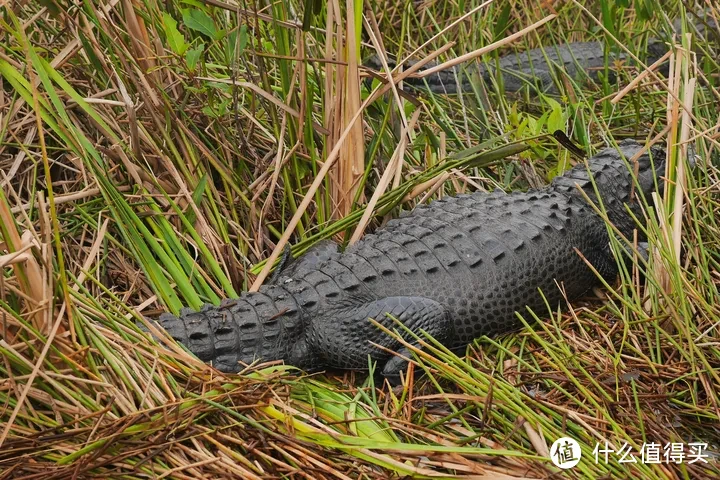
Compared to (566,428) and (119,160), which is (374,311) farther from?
(119,160)

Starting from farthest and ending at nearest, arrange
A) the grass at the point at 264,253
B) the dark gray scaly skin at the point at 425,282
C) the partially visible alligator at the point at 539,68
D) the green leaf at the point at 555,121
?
the partially visible alligator at the point at 539,68 < the green leaf at the point at 555,121 < the dark gray scaly skin at the point at 425,282 < the grass at the point at 264,253

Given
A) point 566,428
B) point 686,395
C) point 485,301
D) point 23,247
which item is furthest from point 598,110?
point 23,247

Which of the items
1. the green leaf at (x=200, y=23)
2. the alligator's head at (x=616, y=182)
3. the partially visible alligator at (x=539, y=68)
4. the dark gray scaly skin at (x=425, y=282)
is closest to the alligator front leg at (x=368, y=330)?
the dark gray scaly skin at (x=425, y=282)

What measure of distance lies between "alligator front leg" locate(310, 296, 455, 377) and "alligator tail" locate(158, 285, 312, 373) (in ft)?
0.32

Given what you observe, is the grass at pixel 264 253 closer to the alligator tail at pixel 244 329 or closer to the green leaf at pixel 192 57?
the green leaf at pixel 192 57

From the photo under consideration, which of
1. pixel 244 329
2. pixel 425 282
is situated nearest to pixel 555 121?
pixel 425 282

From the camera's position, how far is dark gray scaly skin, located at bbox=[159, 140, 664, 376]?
116 inches

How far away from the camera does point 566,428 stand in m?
2.54

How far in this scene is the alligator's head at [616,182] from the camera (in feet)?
12.2

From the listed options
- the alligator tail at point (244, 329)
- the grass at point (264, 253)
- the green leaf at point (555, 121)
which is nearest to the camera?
the grass at point (264, 253)

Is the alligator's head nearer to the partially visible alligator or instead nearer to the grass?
the grass

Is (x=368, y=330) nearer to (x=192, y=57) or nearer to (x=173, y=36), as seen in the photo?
(x=192, y=57)

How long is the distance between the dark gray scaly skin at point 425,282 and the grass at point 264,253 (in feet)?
0.34

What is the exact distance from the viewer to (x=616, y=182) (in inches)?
148
